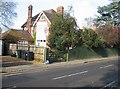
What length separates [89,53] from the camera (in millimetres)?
44469

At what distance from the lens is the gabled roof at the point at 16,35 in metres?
52.8

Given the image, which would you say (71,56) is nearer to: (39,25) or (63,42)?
(63,42)

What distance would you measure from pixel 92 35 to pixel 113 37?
13.0m

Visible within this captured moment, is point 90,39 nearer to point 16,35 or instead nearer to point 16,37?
point 16,37

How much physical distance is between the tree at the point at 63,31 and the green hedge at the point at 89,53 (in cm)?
166

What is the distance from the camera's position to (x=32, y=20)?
63.0 metres

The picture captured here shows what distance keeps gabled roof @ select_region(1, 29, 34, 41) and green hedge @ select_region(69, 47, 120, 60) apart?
53.0ft

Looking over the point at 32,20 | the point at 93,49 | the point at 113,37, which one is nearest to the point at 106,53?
the point at 113,37

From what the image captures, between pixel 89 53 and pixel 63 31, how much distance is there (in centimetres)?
865

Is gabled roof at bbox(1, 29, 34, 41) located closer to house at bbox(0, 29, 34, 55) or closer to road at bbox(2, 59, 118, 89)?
house at bbox(0, 29, 34, 55)

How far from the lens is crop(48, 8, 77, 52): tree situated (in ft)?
119

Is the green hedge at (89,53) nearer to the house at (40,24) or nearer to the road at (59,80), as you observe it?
the house at (40,24)

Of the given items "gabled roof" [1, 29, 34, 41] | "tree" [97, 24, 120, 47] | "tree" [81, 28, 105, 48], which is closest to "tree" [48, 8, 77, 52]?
"tree" [81, 28, 105, 48]

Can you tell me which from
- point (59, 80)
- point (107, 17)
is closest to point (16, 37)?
point (107, 17)
